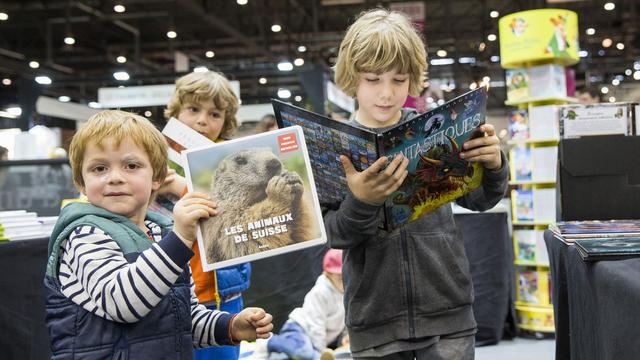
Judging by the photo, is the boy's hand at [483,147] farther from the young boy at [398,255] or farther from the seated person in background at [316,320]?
the seated person in background at [316,320]

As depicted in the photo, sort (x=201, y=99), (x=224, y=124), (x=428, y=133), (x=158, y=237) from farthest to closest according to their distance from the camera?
(x=224, y=124) < (x=201, y=99) < (x=158, y=237) < (x=428, y=133)

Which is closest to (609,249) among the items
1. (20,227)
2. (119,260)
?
(119,260)

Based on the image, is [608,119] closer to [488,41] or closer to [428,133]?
[428,133]

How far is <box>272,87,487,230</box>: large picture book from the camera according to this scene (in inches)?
52.3

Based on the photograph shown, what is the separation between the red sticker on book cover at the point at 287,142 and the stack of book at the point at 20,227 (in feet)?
5.55

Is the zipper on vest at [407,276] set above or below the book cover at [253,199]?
below

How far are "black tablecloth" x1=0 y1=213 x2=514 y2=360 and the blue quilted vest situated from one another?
1.31m

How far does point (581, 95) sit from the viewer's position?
7.16 metres

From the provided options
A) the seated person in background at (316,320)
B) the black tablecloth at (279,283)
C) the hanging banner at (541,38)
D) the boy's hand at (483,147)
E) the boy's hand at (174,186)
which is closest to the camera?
the boy's hand at (483,147)

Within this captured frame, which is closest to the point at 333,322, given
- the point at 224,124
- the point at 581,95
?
the point at 224,124

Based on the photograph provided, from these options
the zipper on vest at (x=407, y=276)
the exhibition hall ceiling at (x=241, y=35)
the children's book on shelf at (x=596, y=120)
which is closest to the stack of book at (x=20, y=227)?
the zipper on vest at (x=407, y=276)

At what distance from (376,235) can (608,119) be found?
1.25 metres

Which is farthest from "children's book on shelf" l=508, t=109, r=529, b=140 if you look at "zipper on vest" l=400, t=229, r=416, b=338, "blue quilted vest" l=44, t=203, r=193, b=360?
"blue quilted vest" l=44, t=203, r=193, b=360

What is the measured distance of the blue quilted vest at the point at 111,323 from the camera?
1.24m
